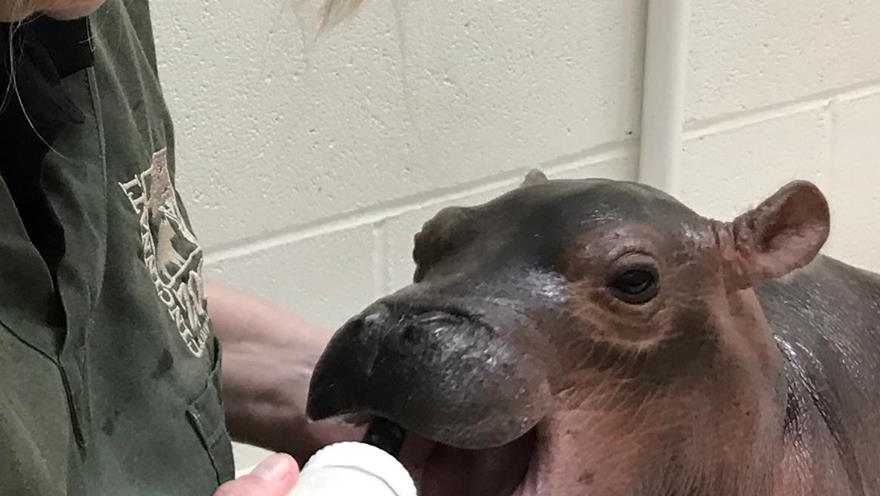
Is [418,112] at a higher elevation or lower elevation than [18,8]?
lower

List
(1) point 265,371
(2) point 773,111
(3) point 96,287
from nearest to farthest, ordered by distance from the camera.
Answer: (3) point 96,287 → (1) point 265,371 → (2) point 773,111

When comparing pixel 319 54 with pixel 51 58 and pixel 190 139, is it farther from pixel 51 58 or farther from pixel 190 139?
pixel 51 58

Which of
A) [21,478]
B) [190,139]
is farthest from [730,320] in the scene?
[190,139]

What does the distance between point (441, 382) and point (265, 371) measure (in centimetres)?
45

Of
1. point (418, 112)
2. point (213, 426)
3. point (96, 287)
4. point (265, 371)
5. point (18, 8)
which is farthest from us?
point (418, 112)

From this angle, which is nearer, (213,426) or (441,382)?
(441,382)

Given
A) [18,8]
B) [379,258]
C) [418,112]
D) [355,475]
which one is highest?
[18,8]

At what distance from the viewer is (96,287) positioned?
622 mm

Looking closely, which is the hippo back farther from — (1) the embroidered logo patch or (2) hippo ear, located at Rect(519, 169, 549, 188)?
(1) the embroidered logo patch

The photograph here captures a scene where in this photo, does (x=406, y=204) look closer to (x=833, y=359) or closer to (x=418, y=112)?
(x=418, y=112)

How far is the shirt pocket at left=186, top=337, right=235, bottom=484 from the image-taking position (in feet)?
2.35

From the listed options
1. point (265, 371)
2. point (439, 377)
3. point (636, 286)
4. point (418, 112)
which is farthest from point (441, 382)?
point (418, 112)

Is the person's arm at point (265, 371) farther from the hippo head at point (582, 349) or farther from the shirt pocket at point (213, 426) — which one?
the hippo head at point (582, 349)

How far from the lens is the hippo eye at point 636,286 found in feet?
1.94
